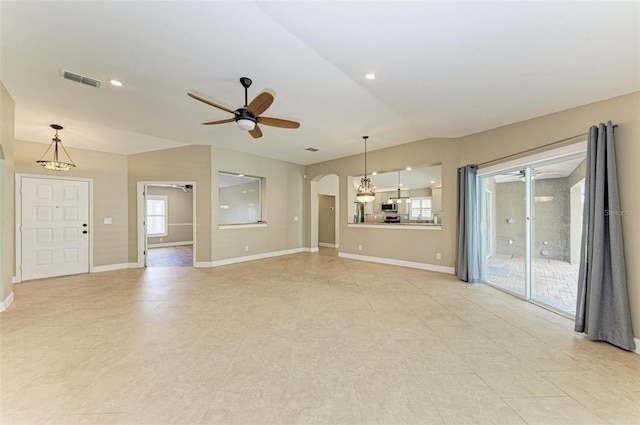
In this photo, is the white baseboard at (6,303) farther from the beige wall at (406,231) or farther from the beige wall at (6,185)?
the beige wall at (406,231)

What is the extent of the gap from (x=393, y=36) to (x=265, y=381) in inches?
120

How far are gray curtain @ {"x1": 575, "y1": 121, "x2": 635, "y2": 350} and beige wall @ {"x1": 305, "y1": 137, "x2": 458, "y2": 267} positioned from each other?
258cm

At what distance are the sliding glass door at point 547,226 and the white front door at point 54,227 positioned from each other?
8500 millimetres

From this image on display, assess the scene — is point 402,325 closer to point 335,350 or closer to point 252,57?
point 335,350

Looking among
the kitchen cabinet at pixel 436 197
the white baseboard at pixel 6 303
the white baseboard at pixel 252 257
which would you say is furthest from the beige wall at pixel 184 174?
the kitchen cabinet at pixel 436 197

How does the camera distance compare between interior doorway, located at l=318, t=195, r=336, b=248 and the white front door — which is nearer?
the white front door

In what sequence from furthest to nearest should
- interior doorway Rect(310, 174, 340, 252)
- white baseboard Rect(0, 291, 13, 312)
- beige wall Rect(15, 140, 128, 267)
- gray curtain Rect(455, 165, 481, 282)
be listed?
interior doorway Rect(310, 174, 340, 252), beige wall Rect(15, 140, 128, 267), gray curtain Rect(455, 165, 481, 282), white baseboard Rect(0, 291, 13, 312)

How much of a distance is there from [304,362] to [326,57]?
294cm

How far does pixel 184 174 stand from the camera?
251 inches

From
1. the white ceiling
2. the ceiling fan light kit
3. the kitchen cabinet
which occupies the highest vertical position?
the white ceiling

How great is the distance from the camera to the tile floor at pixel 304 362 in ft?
5.81

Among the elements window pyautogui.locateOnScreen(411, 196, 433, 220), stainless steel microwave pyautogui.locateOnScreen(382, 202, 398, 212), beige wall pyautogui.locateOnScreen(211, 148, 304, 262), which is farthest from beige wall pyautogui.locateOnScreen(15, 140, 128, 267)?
window pyautogui.locateOnScreen(411, 196, 433, 220)

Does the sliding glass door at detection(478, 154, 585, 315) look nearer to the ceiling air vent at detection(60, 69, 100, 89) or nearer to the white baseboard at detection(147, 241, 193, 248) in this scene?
the ceiling air vent at detection(60, 69, 100, 89)

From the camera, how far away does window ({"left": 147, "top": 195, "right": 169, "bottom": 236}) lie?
33.0 feet
